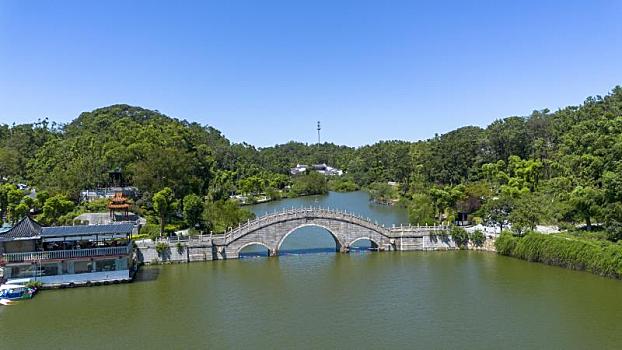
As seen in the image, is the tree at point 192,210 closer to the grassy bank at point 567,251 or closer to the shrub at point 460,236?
the shrub at point 460,236

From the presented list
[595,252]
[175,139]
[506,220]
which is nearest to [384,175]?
[175,139]

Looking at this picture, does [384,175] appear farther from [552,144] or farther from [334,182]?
[552,144]

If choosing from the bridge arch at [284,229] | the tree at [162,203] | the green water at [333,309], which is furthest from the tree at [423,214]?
the tree at [162,203]

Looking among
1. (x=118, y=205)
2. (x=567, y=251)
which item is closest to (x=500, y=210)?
(x=567, y=251)

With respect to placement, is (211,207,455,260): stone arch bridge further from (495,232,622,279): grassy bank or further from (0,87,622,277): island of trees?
(0,87,622,277): island of trees

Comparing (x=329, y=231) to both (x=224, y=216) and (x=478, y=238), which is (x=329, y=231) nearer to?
(x=224, y=216)

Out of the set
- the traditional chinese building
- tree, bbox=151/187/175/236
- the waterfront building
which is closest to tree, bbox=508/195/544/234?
tree, bbox=151/187/175/236
